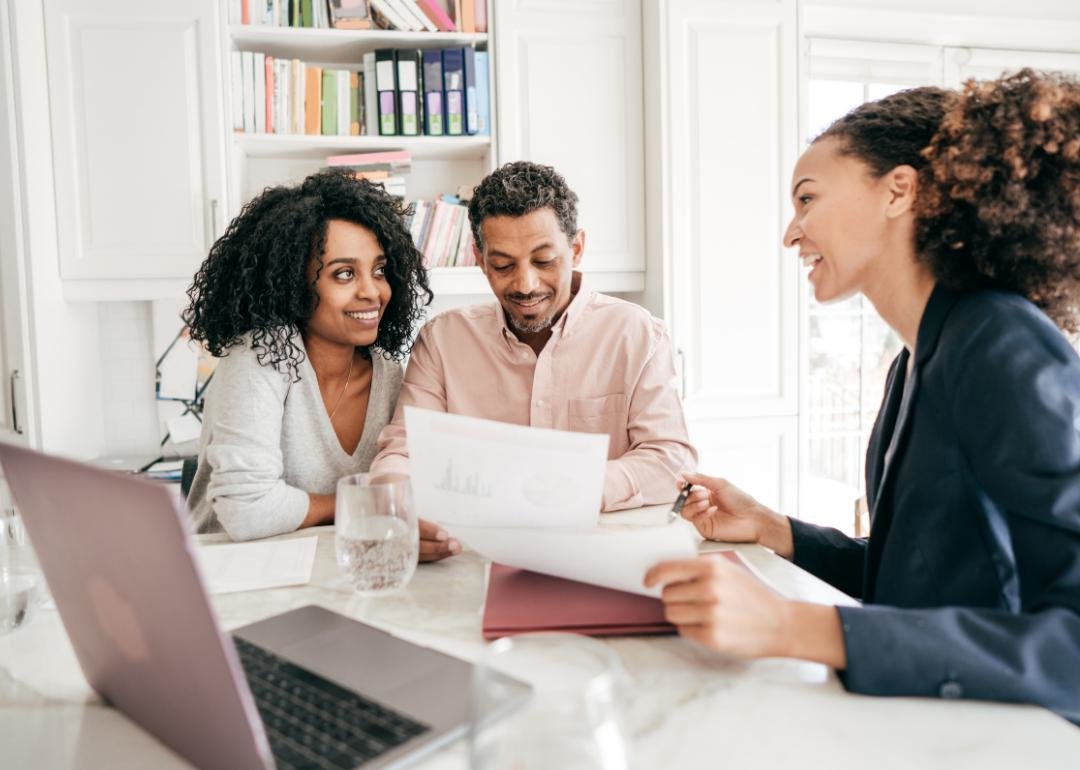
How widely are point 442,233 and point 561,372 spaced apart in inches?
43.2

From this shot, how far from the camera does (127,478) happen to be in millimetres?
495

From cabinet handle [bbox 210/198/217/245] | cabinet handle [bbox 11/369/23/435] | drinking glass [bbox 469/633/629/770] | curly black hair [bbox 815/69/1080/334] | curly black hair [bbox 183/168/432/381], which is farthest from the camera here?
cabinet handle [bbox 210/198/217/245]

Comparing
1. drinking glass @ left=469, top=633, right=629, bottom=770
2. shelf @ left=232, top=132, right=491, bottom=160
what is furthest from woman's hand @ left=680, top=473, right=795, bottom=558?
→ shelf @ left=232, top=132, right=491, bottom=160

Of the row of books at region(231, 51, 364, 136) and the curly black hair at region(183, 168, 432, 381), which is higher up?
the row of books at region(231, 51, 364, 136)

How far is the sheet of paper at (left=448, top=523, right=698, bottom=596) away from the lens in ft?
2.56

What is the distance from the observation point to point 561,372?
6.40ft

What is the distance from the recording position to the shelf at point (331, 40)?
2656 millimetres

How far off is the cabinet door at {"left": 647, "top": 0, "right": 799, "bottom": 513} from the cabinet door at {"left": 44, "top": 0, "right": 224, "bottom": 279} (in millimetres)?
1506

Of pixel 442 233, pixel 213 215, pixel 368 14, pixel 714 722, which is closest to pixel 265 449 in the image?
pixel 714 722

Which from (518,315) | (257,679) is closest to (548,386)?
(518,315)

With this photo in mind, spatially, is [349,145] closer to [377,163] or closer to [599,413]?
[377,163]

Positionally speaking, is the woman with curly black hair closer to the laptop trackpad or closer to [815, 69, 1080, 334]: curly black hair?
the laptop trackpad

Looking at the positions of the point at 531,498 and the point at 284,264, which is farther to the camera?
the point at 284,264

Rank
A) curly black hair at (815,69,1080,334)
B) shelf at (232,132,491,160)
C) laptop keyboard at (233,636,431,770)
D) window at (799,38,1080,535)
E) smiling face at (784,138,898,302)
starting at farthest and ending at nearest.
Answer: window at (799,38,1080,535), shelf at (232,132,491,160), smiling face at (784,138,898,302), curly black hair at (815,69,1080,334), laptop keyboard at (233,636,431,770)
